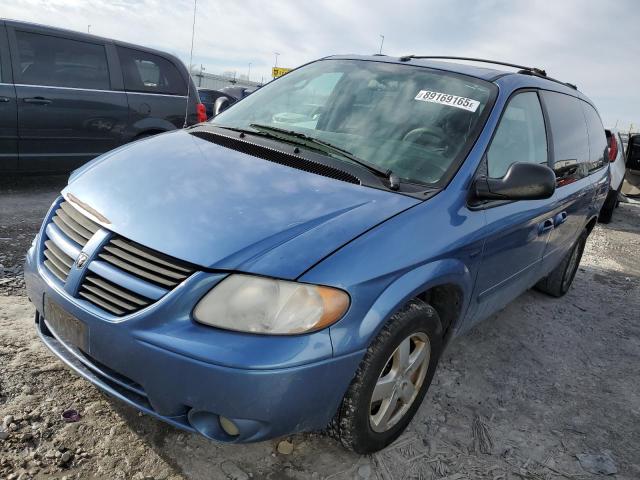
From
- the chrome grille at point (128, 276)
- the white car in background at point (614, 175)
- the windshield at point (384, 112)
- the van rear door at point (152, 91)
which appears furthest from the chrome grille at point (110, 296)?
the white car in background at point (614, 175)

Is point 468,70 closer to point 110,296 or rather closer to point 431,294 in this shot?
point 431,294

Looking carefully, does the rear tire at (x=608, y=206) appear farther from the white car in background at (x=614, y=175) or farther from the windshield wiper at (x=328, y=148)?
the windshield wiper at (x=328, y=148)

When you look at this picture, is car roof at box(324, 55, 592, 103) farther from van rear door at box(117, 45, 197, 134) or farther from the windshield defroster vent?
van rear door at box(117, 45, 197, 134)

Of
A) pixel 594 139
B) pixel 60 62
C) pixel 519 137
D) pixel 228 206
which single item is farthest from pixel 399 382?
pixel 60 62


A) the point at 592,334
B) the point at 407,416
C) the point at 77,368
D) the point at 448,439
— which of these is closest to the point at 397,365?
the point at 407,416

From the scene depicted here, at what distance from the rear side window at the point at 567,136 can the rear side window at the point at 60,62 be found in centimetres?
458

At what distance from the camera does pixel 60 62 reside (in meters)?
5.43

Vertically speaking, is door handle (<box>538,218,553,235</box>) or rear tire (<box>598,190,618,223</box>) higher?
door handle (<box>538,218,553,235</box>)

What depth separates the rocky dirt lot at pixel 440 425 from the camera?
2.06 m

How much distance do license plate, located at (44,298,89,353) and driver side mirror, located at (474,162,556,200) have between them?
1.74 m

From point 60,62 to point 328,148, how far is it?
13.9ft

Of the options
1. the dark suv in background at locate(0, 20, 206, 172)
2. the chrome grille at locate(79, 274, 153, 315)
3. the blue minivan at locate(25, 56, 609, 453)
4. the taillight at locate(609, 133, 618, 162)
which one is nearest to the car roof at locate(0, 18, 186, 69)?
the dark suv in background at locate(0, 20, 206, 172)

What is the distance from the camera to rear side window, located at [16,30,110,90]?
5.20 metres

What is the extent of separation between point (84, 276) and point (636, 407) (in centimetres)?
309
